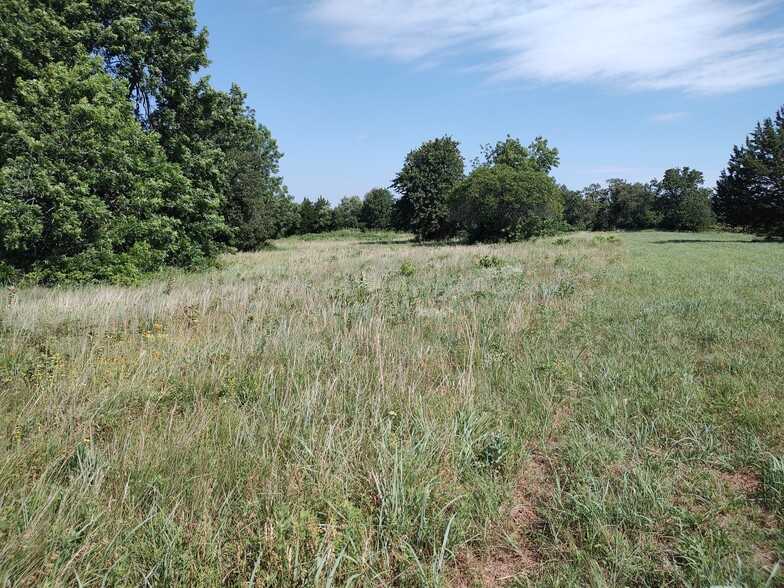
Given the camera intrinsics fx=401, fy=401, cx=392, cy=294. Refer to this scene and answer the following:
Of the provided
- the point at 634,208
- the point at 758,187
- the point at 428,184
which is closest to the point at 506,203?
the point at 428,184

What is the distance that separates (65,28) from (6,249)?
7.90 meters

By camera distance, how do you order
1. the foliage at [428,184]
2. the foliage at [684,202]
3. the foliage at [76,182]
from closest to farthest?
the foliage at [76,182] → the foliage at [428,184] → the foliage at [684,202]

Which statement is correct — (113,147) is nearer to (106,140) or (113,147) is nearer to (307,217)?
(106,140)

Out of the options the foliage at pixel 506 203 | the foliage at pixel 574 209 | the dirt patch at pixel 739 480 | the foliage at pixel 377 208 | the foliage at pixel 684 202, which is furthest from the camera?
the foliage at pixel 574 209

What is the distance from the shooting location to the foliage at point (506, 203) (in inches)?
1185

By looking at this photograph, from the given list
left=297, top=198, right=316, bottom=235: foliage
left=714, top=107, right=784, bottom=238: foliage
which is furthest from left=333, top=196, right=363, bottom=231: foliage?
left=714, top=107, right=784, bottom=238: foliage

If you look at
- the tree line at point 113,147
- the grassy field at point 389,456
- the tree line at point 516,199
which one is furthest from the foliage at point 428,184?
the grassy field at point 389,456

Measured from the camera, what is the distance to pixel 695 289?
895 centimetres

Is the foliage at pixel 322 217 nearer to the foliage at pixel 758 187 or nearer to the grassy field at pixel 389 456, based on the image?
the foliage at pixel 758 187

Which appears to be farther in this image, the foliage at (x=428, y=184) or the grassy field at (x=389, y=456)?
the foliage at (x=428, y=184)

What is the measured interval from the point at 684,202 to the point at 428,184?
49519mm

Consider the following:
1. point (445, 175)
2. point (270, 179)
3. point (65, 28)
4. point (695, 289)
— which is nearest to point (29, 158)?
point (65, 28)

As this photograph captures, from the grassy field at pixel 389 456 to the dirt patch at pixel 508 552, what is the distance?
14 mm

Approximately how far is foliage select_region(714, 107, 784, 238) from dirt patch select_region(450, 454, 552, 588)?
42.9 metres
